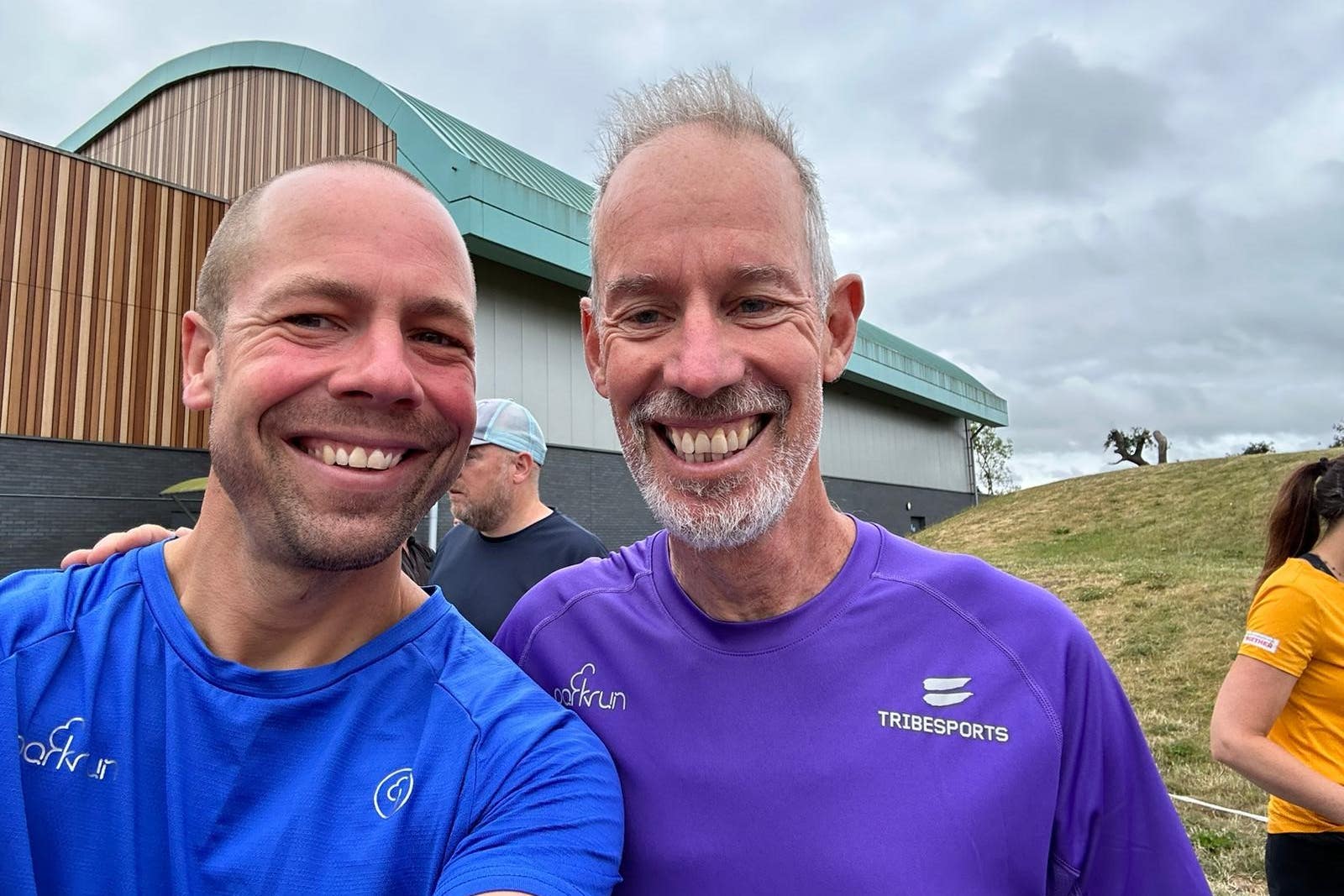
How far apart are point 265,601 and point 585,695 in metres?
0.63

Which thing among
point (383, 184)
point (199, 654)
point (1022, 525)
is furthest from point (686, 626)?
point (1022, 525)

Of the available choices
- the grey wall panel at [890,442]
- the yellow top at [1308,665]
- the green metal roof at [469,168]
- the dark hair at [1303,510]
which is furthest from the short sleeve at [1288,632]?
the grey wall panel at [890,442]

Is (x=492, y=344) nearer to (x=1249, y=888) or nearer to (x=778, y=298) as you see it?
(x=1249, y=888)

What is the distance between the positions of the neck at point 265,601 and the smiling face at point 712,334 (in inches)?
23.4

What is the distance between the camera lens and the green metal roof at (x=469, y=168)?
541 inches

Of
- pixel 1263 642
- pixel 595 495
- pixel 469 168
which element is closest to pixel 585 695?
pixel 1263 642

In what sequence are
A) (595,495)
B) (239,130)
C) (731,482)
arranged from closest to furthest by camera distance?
(731,482) → (595,495) → (239,130)

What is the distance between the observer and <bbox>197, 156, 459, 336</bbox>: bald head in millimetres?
1634

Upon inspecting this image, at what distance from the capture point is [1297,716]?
2.68 m

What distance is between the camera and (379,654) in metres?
1.55

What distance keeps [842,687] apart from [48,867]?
1339mm

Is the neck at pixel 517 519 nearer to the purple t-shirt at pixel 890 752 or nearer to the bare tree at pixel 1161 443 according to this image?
the purple t-shirt at pixel 890 752

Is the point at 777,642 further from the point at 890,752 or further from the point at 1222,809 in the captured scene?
the point at 1222,809

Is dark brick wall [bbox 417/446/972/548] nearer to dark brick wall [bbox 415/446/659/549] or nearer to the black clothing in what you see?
dark brick wall [bbox 415/446/659/549]
